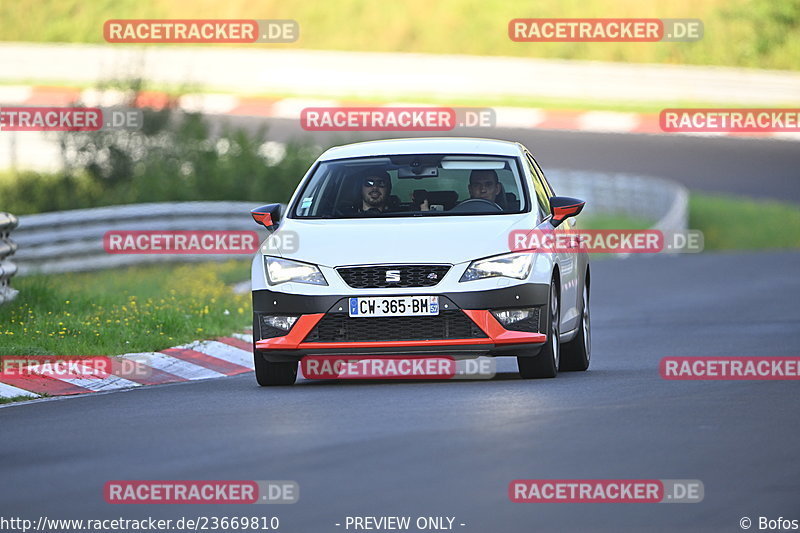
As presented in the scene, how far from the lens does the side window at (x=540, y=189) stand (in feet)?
43.3

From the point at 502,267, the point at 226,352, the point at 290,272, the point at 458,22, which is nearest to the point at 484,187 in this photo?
the point at 502,267

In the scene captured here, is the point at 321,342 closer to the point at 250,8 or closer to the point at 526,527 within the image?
the point at 526,527

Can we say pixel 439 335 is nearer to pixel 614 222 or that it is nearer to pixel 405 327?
pixel 405 327

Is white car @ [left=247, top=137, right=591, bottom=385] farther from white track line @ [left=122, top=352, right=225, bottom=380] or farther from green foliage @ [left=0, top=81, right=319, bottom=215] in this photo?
green foliage @ [left=0, top=81, right=319, bottom=215]

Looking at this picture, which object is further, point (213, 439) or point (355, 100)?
point (355, 100)

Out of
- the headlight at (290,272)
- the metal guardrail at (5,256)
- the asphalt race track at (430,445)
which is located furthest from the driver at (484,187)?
the metal guardrail at (5,256)

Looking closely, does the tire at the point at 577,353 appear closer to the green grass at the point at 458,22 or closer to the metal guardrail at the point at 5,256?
the metal guardrail at the point at 5,256

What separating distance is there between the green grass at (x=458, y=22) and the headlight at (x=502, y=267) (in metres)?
38.5

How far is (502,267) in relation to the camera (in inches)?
476

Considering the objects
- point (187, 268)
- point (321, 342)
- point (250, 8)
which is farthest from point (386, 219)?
point (250, 8)

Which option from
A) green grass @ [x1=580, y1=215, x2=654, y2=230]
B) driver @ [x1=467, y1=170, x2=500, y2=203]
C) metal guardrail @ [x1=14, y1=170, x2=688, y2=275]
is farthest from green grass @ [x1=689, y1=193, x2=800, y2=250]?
driver @ [x1=467, y1=170, x2=500, y2=203]

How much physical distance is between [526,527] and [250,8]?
1872 inches

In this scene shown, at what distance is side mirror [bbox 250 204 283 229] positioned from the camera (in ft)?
42.5

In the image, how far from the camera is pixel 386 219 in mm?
12625
